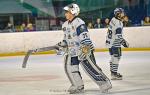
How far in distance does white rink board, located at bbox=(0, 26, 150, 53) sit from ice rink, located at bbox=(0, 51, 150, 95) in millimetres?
907

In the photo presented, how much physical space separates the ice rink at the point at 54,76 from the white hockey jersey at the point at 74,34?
69 cm

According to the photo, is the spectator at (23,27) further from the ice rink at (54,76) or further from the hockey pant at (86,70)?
the hockey pant at (86,70)

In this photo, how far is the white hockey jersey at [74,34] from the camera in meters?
7.40

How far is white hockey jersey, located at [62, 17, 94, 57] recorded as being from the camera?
740 centimetres

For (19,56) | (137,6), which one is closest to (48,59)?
(19,56)

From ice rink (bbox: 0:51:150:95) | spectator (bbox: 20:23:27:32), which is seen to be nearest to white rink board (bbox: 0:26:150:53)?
spectator (bbox: 20:23:27:32)

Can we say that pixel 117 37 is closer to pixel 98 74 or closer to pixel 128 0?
pixel 98 74

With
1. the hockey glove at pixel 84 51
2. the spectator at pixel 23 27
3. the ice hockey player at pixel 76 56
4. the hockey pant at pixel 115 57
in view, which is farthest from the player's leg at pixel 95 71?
the spectator at pixel 23 27

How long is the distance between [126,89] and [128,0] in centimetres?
985

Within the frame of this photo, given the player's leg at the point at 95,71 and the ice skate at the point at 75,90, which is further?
the ice skate at the point at 75,90

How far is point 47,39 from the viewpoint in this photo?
15.4 m

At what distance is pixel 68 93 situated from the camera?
779 centimetres

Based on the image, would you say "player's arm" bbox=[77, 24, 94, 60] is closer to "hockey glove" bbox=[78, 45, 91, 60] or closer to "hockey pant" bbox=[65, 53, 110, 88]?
"hockey glove" bbox=[78, 45, 91, 60]

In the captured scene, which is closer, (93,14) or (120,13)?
(120,13)
